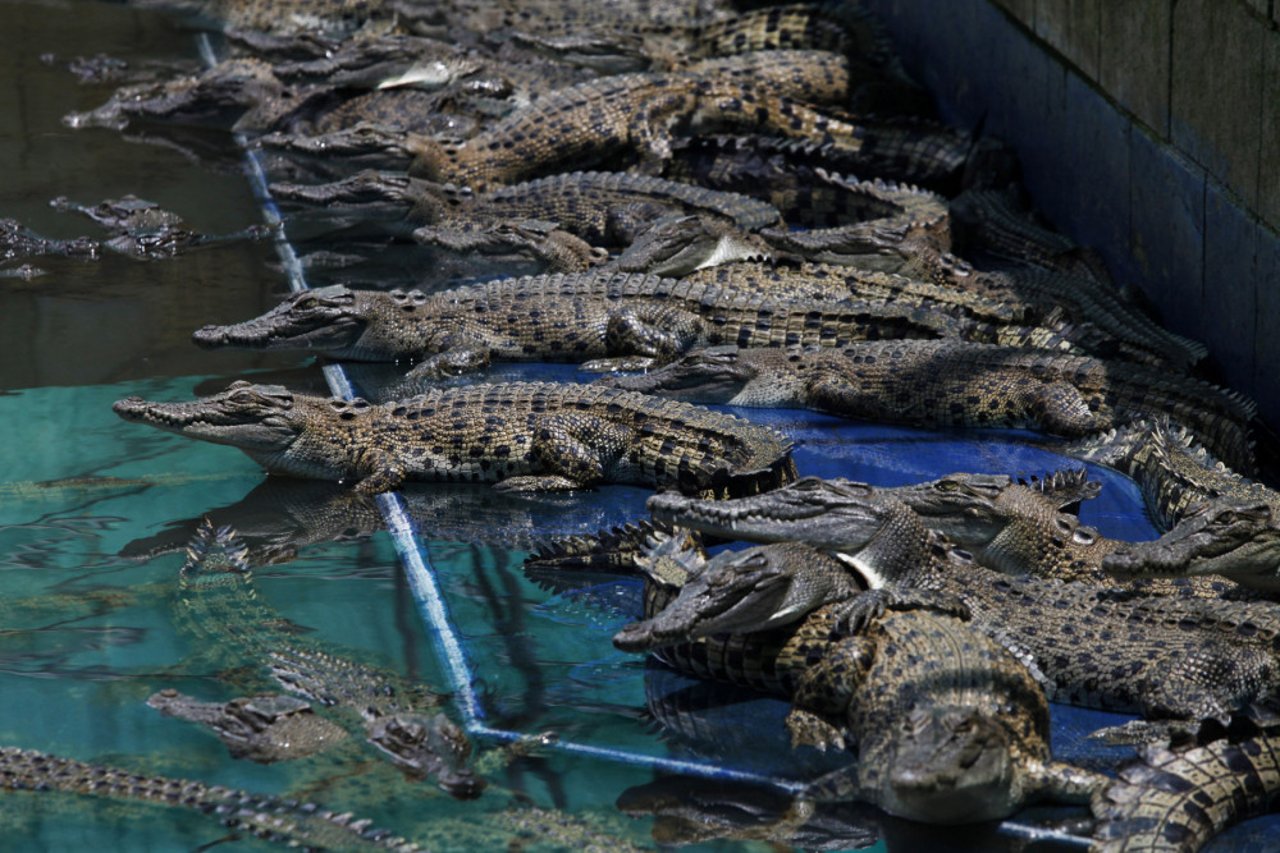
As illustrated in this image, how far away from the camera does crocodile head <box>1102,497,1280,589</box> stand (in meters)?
4.47

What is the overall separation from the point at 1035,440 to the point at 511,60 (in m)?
5.62

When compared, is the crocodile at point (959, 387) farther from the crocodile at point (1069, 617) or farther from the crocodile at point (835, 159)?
the crocodile at point (835, 159)

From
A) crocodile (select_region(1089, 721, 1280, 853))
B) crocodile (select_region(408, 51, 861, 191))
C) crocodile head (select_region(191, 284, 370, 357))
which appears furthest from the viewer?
crocodile (select_region(408, 51, 861, 191))

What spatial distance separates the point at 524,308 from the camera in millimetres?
6785

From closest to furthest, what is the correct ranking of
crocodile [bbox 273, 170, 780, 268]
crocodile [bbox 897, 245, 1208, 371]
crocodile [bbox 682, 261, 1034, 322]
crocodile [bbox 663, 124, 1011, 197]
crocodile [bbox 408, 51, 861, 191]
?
crocodile [bbox 897, 245, 1208, 371] → crocodile [bbox 682, 261, 1034, 322] → crocodile [bbox 273, 170, 780, 268] → crocodile [bbox 663, 124, 1011, 197] → crocodile [bbox 408, 51, 861, 191]

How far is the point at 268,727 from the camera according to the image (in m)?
4.07

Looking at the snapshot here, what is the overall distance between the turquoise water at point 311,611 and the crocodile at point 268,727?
1.5 inches

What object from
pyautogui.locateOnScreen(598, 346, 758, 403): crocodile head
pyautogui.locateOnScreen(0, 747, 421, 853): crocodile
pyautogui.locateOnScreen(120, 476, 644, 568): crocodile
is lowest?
pyautogui.locateOnScreen(120, 476, 644, 568): crocodile

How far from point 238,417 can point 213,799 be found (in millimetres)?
2084

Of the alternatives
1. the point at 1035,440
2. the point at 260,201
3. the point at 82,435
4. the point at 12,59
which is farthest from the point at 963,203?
the point at 12,59

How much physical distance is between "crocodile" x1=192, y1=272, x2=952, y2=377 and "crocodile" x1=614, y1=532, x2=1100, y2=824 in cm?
229

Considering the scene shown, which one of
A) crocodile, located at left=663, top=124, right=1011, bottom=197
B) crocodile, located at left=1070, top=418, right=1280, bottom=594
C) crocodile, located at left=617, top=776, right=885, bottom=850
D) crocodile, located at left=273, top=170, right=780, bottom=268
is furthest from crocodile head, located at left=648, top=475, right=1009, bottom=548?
crocodile, located at left=663, top=124, right=1011, bottom=197

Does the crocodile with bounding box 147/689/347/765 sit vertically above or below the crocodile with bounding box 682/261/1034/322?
below

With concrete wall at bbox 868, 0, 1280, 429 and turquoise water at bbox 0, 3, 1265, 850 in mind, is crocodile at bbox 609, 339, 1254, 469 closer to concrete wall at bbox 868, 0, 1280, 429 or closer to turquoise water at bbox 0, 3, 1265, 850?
turquoise water at bbox 0, 3, 1265, 850
